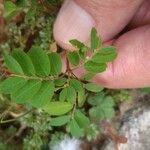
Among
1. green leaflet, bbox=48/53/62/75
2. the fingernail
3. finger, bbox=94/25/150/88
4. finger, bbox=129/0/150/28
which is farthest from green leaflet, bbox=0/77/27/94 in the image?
finger, bbox=129/0/150/28

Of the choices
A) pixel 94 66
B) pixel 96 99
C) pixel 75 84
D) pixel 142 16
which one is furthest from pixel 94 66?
pixel 96 99

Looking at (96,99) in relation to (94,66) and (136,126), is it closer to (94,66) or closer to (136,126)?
(136,126)

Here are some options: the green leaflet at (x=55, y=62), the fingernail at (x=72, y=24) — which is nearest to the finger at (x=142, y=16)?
the fingernail at (x=72, y=24)

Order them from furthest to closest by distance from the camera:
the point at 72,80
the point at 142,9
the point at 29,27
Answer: the point at 29,27, the point at 142,9, the point at 72,80

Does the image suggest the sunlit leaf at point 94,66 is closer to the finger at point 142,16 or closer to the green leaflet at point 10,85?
the green leaflet at point 10,85

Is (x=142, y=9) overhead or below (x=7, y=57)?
overhead

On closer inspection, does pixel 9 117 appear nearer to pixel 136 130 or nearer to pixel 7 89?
pixel 136 130

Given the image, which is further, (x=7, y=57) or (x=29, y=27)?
(x=29, y=27)

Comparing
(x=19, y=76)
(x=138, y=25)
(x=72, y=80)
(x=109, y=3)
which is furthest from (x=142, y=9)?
(x=19, y=76)

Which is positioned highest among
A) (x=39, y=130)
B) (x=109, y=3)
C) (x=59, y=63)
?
(x=109, y=3)
